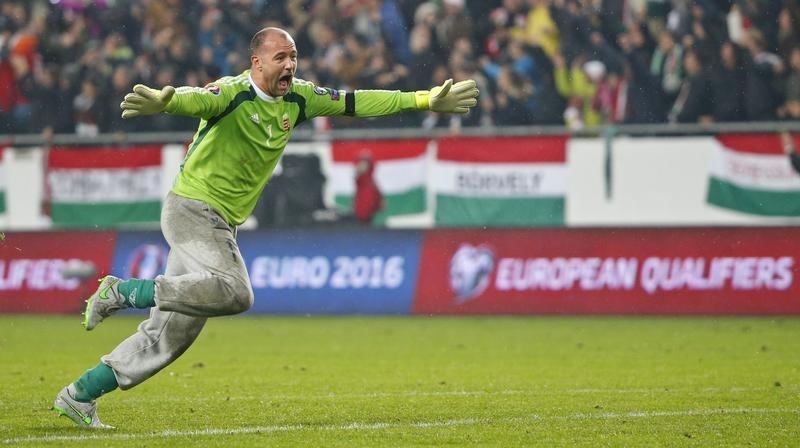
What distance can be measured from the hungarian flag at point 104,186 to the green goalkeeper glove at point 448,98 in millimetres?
11534

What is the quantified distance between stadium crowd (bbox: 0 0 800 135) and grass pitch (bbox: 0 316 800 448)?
374cm

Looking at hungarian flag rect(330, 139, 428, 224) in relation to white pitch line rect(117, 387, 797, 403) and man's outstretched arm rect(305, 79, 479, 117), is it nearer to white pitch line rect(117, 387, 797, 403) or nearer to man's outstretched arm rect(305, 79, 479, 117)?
white pitch line rect(117, 387, 797, 403)

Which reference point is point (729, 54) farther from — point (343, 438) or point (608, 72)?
point (343, 438)

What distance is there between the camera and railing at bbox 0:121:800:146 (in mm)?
19562

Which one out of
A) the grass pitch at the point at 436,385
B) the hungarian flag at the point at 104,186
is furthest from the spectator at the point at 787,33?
the hungarian flag at the point at 104,186

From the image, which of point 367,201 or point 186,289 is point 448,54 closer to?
point 367,201

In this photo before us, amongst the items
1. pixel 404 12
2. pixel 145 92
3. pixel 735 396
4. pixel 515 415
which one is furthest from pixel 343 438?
pixel 404 12

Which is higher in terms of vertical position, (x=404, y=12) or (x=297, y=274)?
(x=404, y=12)

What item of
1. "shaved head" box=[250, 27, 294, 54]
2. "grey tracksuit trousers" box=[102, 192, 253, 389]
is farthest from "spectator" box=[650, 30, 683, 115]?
"grey tracksuit trousers" box=[102, 192, 253, 389]

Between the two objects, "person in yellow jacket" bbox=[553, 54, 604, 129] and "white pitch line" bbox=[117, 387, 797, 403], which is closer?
"white pitch line" bbox=[117, 387, 797, 403]

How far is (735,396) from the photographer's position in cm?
1113

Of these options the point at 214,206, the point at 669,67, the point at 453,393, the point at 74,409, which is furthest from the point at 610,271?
Result: the point at 74,409

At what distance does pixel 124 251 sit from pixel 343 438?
12.7 meters

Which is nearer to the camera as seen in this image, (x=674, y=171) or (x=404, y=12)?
(x=674, y=171)
